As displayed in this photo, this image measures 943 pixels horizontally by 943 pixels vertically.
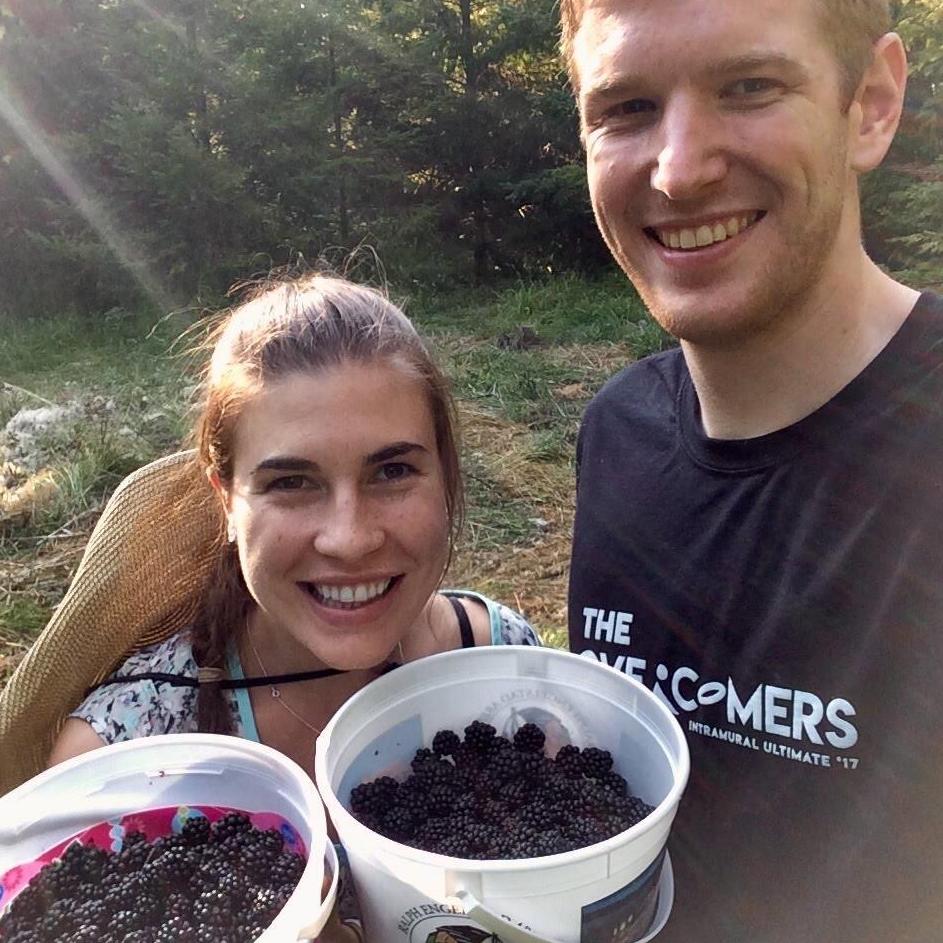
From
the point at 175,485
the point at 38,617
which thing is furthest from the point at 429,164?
the point at 175,485

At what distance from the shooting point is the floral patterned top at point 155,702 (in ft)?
4.33

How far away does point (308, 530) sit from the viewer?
1.19m

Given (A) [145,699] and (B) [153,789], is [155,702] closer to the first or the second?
(A) [145,699]

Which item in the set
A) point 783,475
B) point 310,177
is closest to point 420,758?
point 783,475

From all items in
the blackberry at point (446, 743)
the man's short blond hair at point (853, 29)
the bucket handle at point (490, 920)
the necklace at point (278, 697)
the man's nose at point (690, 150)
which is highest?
the man's short blond hair at point (853, 29)

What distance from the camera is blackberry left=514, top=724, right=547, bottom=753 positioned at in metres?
1.16

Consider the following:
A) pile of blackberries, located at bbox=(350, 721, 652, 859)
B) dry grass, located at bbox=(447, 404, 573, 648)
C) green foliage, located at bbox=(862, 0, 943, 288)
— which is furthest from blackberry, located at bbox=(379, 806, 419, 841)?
green foliage, located at bbox=(862, 0, 943, 288)

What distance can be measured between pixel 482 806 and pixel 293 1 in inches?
468

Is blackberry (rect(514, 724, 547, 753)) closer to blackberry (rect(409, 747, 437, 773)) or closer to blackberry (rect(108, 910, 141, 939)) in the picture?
blackberry (rect(409, 747, 437, 773))

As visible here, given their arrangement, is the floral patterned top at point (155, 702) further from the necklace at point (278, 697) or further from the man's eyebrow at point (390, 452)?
the man's eyebrow at point (390, 452)

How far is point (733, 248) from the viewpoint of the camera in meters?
1.31

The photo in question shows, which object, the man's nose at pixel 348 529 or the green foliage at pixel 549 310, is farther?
the green foliage at pixel 549 310

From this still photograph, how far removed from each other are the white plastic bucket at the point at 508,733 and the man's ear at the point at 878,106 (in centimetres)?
87

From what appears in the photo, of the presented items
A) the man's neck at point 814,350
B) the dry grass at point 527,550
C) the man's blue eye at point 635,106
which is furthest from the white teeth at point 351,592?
the dry grass at point 527,550
